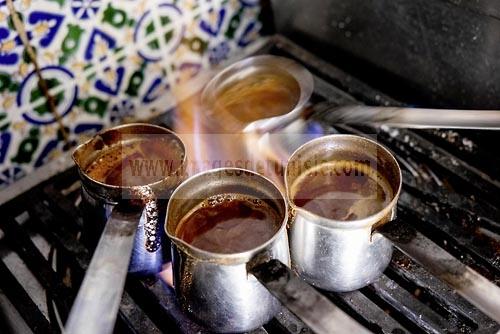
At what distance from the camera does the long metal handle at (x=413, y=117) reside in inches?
47.9

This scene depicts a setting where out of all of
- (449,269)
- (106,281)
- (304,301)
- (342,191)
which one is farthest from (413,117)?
(106,281)

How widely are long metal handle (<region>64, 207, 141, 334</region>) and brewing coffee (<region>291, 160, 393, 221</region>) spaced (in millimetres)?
336

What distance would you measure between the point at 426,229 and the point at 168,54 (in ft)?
2.79

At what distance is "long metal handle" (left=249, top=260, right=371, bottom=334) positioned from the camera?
911mm

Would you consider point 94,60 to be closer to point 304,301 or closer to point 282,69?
point 282,69

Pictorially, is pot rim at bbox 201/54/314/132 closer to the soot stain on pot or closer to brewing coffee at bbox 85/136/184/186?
brewing coffee at bbox 85/136/184/186

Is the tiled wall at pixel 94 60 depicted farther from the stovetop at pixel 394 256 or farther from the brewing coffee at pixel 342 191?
the brewing coffee at pixel 342 191

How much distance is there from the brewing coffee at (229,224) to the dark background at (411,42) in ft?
2.02

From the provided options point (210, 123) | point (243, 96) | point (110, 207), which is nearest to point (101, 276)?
point (110, 207)

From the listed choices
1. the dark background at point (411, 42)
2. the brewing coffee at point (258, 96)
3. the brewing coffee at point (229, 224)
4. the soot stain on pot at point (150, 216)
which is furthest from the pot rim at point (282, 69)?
the soot stain on pot at point (150, 216)

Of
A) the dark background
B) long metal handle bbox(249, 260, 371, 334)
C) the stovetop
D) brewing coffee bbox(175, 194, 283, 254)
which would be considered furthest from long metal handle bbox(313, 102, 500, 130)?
long metal handle bbox(249, 260, 371, 334)

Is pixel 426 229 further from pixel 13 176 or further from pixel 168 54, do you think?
pixel 13 176

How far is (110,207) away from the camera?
1172 mm

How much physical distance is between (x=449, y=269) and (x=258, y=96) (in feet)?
2.45
